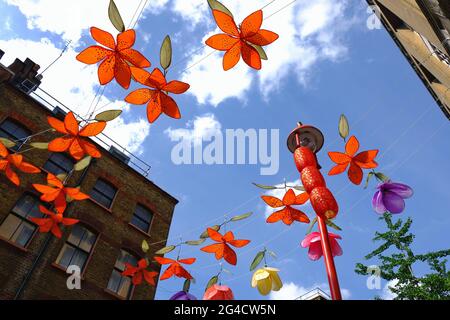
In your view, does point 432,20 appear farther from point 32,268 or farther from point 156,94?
point 32,268

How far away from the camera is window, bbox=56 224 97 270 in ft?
36.2

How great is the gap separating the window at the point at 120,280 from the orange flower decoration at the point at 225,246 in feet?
32.6

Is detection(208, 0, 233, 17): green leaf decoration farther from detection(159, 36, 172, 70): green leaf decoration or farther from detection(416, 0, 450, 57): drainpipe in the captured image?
detection(416, 0, 450, 57): drainpipe

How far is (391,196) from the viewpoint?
264 centimetres

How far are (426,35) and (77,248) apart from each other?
41.1 ft

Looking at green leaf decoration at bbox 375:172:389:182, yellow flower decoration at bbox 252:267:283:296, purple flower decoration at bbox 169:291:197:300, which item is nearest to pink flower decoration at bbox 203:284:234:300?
yellow flower decoration at bbox 252:267:283:296

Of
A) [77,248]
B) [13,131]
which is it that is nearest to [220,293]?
[77,248]

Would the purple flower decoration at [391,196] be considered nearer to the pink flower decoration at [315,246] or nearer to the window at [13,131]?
the pink flower decoration at [315,246]

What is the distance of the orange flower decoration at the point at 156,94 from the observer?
94.8 inches

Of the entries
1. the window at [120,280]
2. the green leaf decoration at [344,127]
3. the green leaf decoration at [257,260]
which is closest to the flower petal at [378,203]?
the green leaf decoration at [344,127]

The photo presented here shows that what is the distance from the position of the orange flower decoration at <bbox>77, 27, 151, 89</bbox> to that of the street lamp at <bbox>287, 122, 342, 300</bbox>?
4.28 feet

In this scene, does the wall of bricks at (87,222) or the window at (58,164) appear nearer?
the wall of bricks at (87,222)

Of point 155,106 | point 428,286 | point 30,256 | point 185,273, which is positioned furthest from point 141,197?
point 428,286

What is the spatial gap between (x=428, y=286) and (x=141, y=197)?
591 inches
